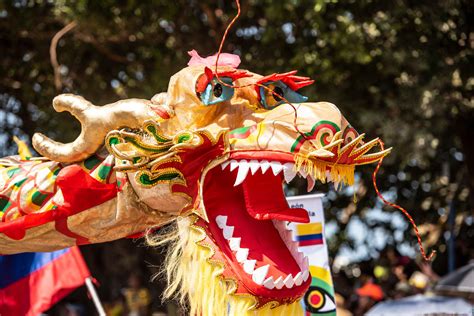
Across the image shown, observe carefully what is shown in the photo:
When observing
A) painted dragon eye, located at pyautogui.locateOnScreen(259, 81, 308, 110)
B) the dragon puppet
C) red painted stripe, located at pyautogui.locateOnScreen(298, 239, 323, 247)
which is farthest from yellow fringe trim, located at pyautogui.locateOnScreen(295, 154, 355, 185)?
red painted stripe, located at pyautogui.locateOnScreen(298, 239, 323, 247)

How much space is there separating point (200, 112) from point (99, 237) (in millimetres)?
891

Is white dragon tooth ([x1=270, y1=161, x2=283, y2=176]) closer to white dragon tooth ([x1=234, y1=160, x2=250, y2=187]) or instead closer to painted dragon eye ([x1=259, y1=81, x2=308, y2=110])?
white dragon tooth ([x1=234, y1=160, x2=250, y2=187])

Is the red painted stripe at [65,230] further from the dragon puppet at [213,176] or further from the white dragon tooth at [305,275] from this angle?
the white dragon tooth at [305,275]

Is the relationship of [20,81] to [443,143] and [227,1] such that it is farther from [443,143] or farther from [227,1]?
[443,143]

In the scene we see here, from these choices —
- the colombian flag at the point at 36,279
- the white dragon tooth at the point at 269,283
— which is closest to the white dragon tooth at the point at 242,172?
the white dragon tooth at the point at 269,283

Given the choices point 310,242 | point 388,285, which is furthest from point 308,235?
point 388,285

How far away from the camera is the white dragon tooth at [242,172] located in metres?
4.30

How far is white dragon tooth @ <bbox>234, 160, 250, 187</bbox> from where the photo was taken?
430cm

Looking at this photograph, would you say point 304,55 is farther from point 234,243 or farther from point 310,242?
point 234,243

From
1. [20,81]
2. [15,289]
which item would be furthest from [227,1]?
[15,289]

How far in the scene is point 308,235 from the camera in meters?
6.18

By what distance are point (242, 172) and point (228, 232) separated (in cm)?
29

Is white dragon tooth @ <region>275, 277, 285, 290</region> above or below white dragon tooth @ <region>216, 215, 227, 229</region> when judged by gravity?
below

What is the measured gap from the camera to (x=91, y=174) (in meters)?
4.90
